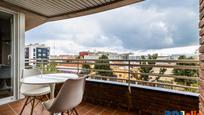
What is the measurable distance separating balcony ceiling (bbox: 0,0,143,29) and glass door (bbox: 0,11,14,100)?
44 centimetres

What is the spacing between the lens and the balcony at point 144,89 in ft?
7.98

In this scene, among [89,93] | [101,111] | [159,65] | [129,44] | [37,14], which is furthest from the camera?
[129,44]

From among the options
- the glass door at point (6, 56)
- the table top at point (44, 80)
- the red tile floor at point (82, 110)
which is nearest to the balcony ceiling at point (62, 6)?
the glass door at point (6, 56)

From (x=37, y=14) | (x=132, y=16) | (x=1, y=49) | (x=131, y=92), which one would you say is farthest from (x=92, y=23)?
(x=131, y=92)

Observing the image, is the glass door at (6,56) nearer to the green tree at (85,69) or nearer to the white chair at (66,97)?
the green tree at (85,69)

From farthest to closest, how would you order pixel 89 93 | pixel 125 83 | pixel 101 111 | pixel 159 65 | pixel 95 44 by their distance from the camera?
pixel 95 44
pixel 89 93
pixel 125 83
pixel 101 111
pixel 159 65

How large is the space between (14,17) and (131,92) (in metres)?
3.18

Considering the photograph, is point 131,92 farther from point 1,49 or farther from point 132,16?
point 132,16

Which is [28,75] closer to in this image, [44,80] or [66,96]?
[44,80]

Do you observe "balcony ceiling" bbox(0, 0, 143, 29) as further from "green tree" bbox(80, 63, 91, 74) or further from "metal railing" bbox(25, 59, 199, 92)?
"green tree" bbox(80, 63, 91, 74)

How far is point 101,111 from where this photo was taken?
2996mm

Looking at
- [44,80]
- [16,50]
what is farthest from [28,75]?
[16,50]

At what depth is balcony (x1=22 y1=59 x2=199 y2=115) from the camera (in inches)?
95.8

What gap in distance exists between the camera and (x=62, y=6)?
133 inches
